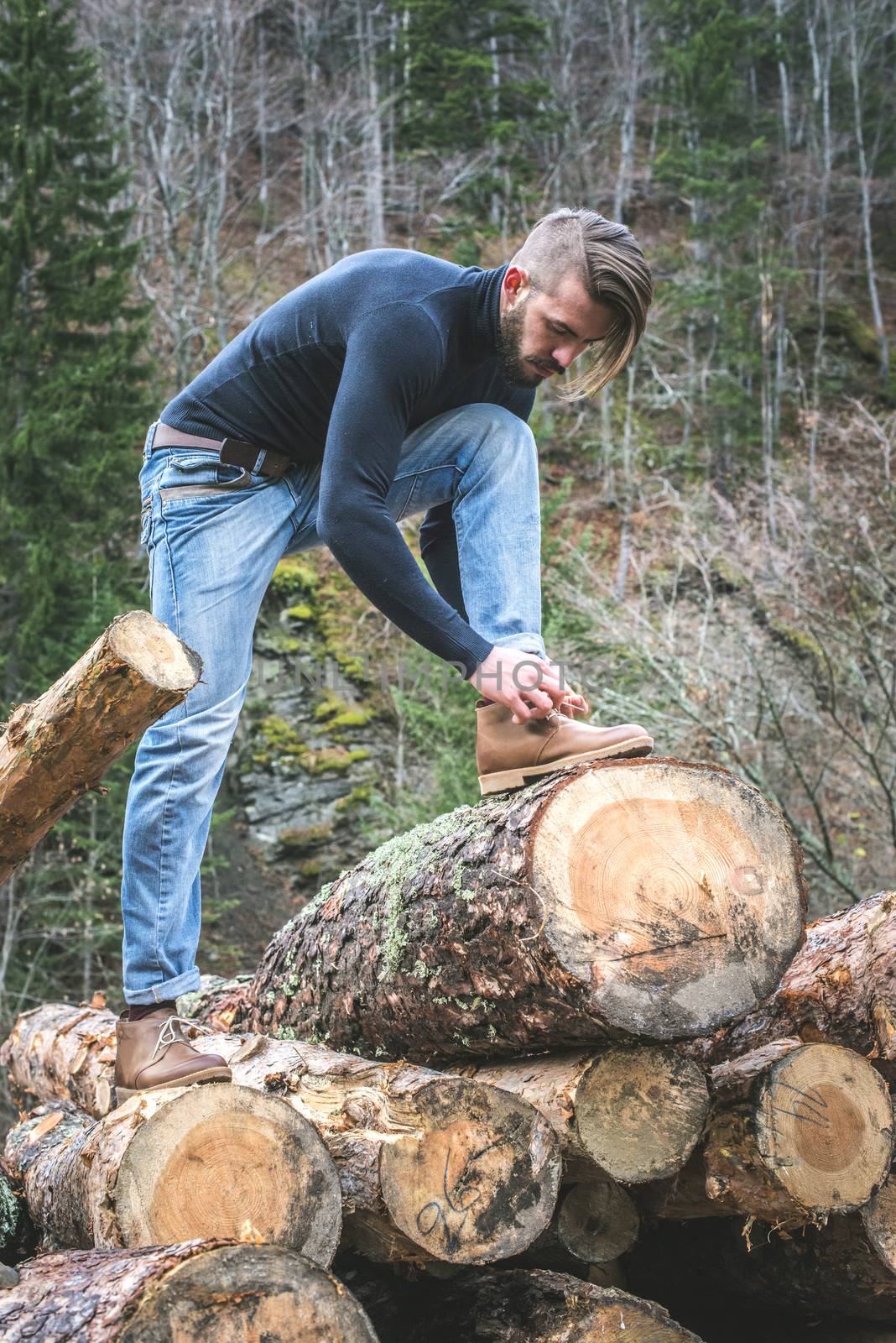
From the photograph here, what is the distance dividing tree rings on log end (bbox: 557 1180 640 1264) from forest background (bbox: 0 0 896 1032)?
17.3 feet

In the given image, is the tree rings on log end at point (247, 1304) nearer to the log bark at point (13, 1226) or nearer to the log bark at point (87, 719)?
the log bark at point (87, 719)

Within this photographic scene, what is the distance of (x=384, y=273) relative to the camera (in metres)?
2.49

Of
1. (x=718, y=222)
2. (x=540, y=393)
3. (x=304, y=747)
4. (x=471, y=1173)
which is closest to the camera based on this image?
(x=471, y=1173)

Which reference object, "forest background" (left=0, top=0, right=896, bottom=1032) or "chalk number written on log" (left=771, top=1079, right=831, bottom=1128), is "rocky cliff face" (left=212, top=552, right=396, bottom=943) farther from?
"chalk number written on log" (left=771, top=1079, right=831, bottom=1128)

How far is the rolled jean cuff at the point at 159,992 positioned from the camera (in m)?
2.44

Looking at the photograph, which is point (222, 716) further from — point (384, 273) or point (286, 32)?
point (286, 32)

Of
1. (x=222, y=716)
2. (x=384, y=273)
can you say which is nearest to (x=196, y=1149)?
(x=222, y=716)

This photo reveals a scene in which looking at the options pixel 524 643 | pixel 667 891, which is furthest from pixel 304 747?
pixel 667 891

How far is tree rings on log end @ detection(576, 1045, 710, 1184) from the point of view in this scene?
6.94ft

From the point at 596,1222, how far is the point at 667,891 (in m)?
0.89

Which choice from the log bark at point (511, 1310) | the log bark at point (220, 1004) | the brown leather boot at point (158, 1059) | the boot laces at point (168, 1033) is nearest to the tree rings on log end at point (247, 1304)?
the log bark at point (511, 1310)

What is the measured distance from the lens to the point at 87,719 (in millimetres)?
1950

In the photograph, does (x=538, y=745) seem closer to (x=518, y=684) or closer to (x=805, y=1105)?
(x=518, y=684)

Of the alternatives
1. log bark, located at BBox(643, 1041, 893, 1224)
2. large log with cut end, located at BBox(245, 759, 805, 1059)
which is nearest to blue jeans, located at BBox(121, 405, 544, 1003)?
large log with cut end, located at BBox(245, 759, 805, 1059)
